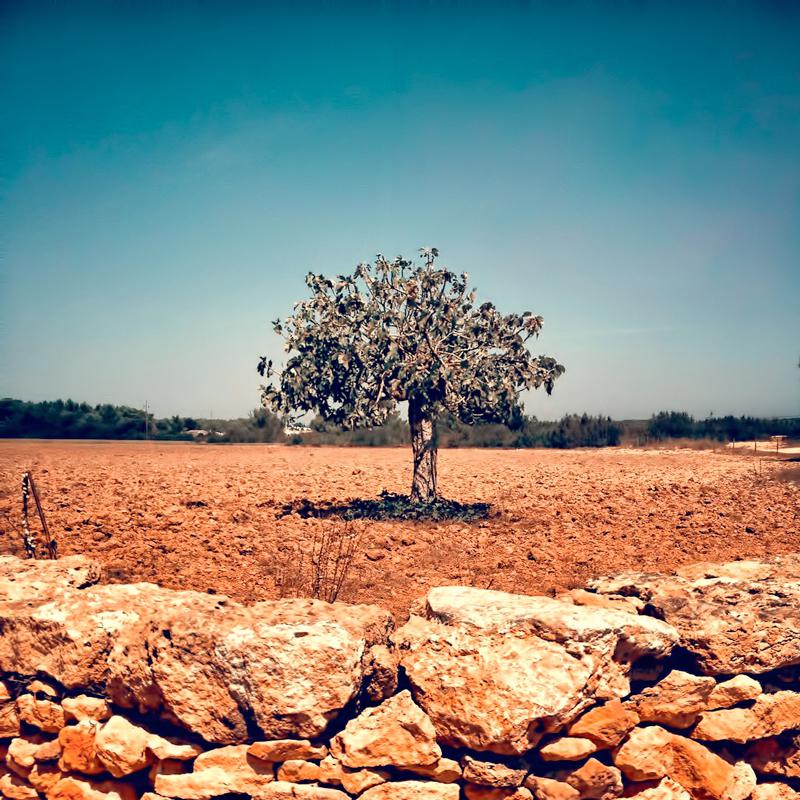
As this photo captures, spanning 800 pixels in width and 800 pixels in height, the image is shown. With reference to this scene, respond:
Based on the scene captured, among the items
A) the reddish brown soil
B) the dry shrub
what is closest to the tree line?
the reddish brown soil

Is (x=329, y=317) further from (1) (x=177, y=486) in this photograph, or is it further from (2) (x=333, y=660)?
(2) (x=333, y=660)

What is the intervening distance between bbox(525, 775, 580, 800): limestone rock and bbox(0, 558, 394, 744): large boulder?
110 cm

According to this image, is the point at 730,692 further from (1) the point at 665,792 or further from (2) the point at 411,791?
(2) the point at 411,791

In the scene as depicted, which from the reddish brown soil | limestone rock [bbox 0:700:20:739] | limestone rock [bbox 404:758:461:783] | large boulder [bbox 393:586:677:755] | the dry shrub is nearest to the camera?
large boulder [bbox 393:586:677:755]

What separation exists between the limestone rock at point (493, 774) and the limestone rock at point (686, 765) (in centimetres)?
76

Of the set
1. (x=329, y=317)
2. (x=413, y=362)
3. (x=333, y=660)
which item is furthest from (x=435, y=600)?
(x=329, y=317)

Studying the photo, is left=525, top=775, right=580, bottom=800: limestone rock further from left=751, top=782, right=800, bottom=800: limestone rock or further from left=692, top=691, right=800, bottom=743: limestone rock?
left=751, top=782, right=800, bottom=800: limestone rock

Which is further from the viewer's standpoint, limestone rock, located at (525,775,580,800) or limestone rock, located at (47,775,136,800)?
limestone rock, located at (47,775,136,800)

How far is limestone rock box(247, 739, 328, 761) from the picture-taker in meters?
3.73

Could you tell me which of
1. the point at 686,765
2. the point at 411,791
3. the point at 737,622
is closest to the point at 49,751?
the point at 411,791

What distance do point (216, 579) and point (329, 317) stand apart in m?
6.13

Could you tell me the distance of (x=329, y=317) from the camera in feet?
37.3

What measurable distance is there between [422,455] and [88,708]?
25.5 feet

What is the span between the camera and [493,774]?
3.72 meters
